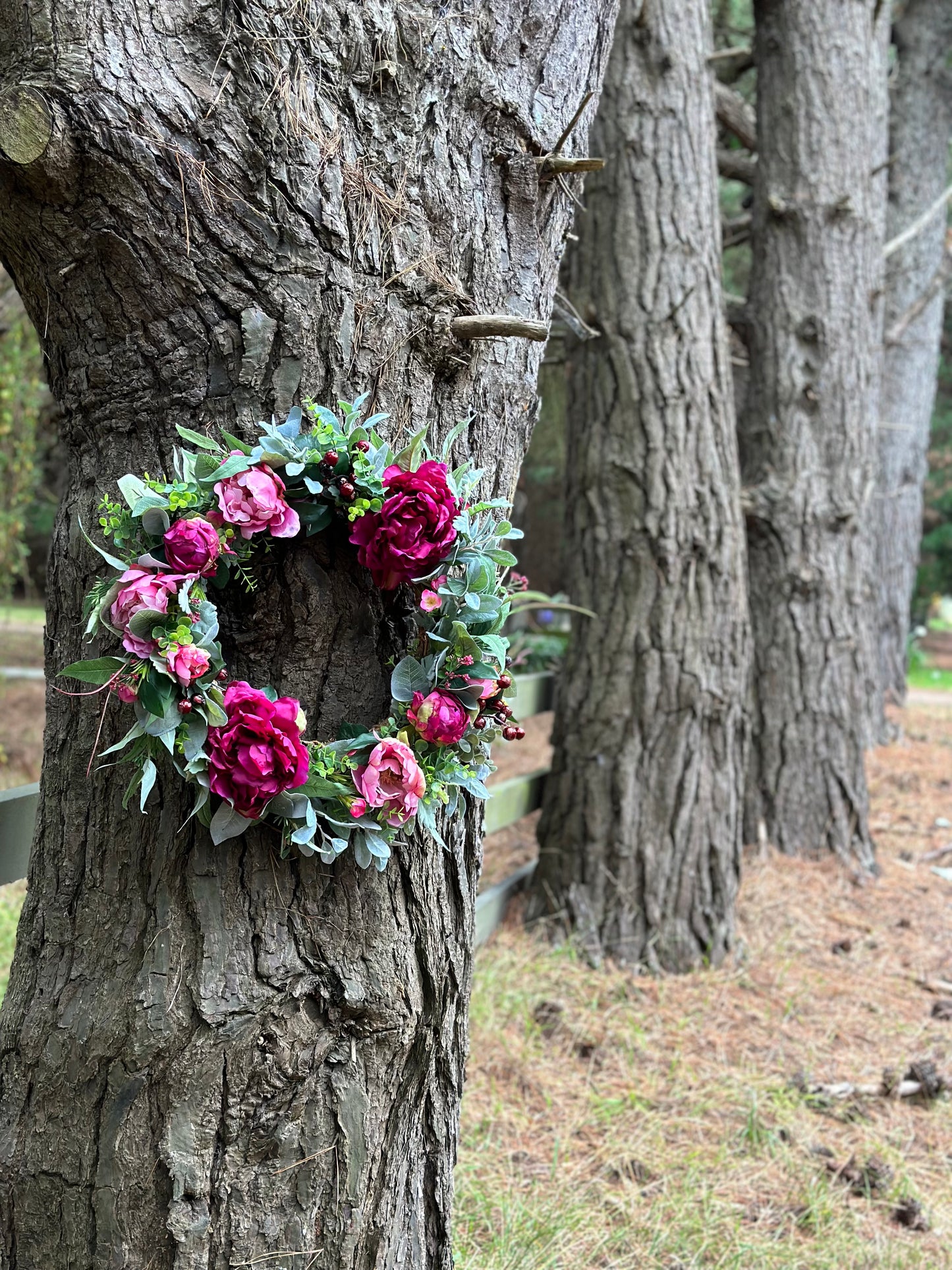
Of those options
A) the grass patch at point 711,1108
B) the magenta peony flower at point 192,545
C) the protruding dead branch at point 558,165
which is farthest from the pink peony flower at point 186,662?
the grass patch at point 711,1108

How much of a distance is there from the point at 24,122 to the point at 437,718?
3.20 ft

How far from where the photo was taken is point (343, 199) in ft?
4.87

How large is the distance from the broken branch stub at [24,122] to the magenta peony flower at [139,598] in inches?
22.5

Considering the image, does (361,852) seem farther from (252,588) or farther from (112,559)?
(112,559)

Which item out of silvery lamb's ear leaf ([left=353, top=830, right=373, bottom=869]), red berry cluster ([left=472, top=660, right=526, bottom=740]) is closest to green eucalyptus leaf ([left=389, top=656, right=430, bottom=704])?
red berry cluster ([left=472, top=660, right=526, bottom=740])

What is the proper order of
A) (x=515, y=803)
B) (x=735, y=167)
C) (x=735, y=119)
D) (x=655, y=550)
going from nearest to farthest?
(x=655, y=550), (x=515, y=803), (x=735, y=119), (x=735, y=167)

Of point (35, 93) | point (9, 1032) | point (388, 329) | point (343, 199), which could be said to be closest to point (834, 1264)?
point (9, 1032)

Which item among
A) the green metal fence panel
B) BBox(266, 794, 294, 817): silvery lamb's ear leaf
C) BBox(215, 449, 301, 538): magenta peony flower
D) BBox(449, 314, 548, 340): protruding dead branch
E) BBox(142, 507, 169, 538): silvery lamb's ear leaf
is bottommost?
the green metal fence panel

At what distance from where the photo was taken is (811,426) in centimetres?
494

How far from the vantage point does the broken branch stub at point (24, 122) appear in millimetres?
1309

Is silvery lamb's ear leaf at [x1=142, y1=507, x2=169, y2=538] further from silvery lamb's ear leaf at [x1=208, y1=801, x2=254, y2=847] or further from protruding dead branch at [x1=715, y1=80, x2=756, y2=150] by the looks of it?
protruding dead branch at [x1=715, y1=80, x2=756, y2=150]

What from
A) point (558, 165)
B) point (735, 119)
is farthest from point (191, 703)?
point (735, 119)

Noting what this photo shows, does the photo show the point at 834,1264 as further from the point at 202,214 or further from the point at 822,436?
the point at 822,436

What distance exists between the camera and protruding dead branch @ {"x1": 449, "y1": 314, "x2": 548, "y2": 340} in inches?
61.1
